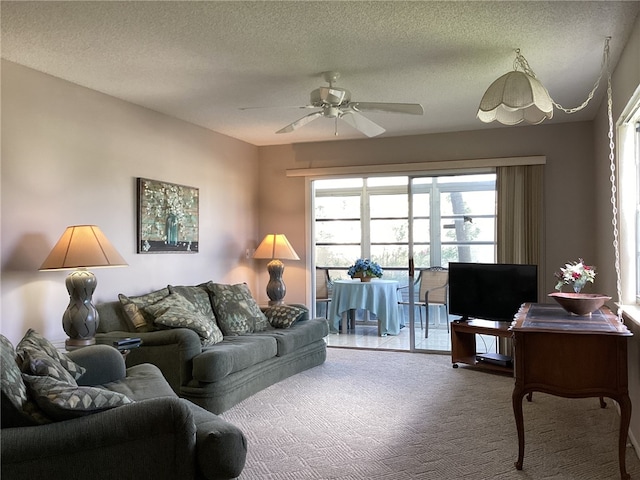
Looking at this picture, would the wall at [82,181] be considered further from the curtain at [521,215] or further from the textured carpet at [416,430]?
the curtain at [521,215]

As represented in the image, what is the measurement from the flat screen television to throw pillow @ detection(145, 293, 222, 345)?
8.21 feet

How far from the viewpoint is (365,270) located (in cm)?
731

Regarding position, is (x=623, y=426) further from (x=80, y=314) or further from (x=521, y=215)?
(x=80, y=314)

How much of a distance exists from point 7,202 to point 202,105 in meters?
1.84

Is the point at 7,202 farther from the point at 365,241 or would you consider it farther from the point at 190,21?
the point at 365,241

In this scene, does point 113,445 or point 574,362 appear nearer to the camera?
point 113,445

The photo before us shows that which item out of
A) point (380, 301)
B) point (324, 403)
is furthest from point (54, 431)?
point (380, 301)

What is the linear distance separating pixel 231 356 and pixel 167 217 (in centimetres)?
171

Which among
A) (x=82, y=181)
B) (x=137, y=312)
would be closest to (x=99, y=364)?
(x=137, y=312)

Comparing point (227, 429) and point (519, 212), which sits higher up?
point (519, 212)

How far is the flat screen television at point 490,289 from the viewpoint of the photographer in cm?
511

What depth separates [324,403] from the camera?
4.11m

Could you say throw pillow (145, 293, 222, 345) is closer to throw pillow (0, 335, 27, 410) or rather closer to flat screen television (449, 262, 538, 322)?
throw pillow (0, 335, 27, 410)

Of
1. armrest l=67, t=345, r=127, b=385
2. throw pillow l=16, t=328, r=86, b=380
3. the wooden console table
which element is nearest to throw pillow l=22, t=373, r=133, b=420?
throw pillow l=16, t=328, r=86, b=380
